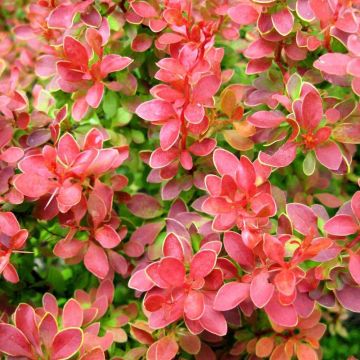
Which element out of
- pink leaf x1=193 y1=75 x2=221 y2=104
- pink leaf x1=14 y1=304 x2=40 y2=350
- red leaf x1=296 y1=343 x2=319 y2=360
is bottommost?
red leaf x1=296 y1=343 x2=319 y2=360

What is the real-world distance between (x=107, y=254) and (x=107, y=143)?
0.90ft

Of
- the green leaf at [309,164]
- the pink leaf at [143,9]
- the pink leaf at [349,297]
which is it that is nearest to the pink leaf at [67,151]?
the pink leaf at [143,9]

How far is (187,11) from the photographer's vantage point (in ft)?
4.03

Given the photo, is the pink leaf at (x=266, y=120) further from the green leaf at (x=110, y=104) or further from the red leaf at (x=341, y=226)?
the green leaf at (x=110, y=104)

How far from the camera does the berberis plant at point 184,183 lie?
0.97 metres

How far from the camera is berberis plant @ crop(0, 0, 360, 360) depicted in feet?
3.17

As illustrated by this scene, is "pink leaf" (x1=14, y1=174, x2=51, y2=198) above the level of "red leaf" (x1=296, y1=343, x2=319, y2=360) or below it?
above

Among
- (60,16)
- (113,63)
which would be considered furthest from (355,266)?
(60,16)

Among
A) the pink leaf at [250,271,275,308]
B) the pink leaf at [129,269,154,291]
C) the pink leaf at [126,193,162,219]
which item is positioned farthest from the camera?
the pink leaf at [126,193,162,219]

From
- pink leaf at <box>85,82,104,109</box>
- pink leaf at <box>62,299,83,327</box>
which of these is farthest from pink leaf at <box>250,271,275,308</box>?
pink leaf at <box>85,82,104,109</box>

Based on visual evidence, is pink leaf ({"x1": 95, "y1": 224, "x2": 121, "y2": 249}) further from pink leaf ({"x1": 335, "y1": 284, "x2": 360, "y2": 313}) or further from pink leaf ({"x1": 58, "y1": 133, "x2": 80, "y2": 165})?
pink leaf ({"x1": 335, "y1": 284, "x2": 360, "y2": 313})

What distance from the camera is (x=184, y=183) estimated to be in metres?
1.21

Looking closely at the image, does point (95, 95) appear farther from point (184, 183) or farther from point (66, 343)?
point (66, 343)

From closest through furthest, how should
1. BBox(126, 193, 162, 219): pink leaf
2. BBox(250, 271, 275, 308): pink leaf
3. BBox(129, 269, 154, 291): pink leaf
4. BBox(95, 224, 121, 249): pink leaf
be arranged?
1. BBox(250, 271, 275, 308): pink leaf
2. BBox(129, 269, 154, 291): pink leaf
3. BBox(95, 224, 121, 249): pink leaf
4. BBox(126, 193, 162, 219): pink leaf
